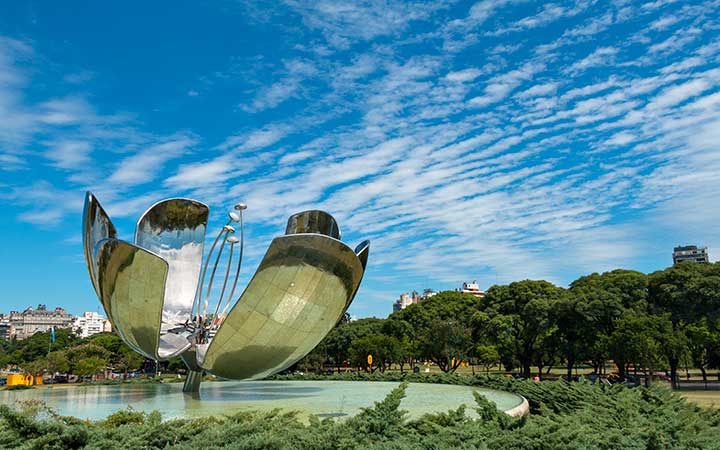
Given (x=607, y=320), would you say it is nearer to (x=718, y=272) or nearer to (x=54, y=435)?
(x=718, y=272)

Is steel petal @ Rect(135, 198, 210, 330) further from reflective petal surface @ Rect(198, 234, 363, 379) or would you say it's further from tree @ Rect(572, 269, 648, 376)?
tree @ Rect(572, 269, 648, 376)

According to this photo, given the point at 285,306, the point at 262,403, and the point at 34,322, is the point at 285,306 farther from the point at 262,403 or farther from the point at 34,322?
the point at 34,322

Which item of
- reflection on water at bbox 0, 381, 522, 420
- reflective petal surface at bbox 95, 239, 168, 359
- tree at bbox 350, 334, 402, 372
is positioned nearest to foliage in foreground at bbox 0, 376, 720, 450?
reflection on water at bbox 0, 381, 522, 420

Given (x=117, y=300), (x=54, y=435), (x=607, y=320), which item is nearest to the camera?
(x=54, y=435)

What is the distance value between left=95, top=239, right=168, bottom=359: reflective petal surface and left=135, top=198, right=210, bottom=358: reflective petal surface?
12.5 ft

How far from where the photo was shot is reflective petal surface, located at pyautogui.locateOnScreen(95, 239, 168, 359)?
11.2m

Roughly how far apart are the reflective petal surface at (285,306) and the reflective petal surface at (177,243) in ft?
13.4

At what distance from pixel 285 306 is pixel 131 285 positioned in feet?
10.3

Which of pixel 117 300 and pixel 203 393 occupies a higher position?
A: pixel 117 300

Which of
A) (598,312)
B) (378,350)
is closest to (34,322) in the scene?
(378,350)

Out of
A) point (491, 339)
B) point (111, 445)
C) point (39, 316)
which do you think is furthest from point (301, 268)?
point (39, 316)

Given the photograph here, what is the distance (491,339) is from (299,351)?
33326mm

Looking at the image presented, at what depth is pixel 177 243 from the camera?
56.6 ft

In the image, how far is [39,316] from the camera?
198 m
